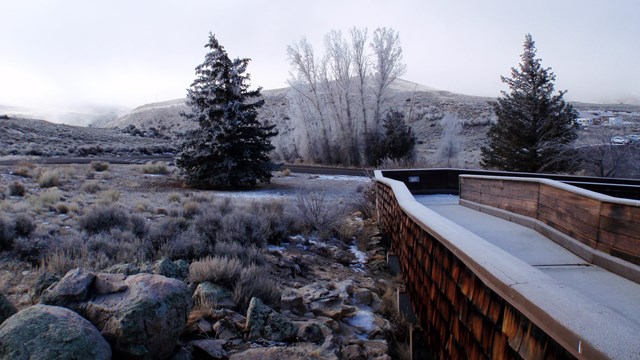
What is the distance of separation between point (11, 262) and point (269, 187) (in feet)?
47.7

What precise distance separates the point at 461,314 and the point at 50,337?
2.68 meters

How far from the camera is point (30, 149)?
118ft

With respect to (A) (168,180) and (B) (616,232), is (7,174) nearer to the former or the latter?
(A) (168,180)

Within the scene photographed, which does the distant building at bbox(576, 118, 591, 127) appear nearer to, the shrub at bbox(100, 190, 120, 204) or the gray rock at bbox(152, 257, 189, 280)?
the shrub at bbox(100, 190, 120, 204)

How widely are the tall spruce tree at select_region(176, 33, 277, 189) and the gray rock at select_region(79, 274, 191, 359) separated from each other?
55.7 ft

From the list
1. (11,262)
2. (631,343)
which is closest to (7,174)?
(11,262)

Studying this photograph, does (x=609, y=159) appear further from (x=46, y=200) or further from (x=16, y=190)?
(x=16, y=190)

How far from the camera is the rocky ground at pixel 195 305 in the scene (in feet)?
10.2

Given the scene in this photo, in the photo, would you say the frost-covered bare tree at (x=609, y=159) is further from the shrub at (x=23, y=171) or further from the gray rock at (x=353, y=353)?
the shrub at (x=23, y=171)

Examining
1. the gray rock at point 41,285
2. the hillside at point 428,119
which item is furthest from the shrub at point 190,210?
the hillside at point 428,119

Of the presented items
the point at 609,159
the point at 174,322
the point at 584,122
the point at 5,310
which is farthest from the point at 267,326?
the point at 584,122

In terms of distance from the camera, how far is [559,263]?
4.88 metres

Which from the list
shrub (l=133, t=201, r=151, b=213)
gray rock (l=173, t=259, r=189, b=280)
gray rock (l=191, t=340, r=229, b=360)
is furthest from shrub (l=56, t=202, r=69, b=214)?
gray rock (l=191, t=340, r=229, b=360)

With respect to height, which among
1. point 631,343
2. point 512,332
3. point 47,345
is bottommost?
point 47,345
